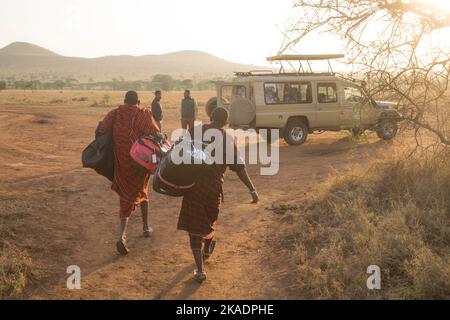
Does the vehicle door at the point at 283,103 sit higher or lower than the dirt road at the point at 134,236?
higher

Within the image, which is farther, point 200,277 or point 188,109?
point 188,109

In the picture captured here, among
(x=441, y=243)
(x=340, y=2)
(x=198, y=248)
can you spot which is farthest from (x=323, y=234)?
(x=340, y=2)

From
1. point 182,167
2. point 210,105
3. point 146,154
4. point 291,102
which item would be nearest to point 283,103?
point 291,102

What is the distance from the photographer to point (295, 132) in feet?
45.0

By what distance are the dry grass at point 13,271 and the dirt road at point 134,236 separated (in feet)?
0.42

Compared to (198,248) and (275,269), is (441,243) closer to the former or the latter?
(275,269)

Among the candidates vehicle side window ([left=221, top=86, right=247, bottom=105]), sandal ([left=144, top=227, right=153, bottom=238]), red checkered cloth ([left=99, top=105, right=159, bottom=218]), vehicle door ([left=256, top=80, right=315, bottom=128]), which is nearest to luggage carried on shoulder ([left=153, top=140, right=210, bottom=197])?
red checkered cloth ([left=99, top=105, right=159, bottom=218])

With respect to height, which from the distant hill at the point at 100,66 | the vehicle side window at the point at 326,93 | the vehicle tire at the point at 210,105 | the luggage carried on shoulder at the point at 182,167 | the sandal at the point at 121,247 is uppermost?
the distant hill at the point at 100,66

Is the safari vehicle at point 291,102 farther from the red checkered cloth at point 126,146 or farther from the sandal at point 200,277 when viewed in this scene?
the sandal at point 200,277

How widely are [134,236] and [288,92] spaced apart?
26.7ft

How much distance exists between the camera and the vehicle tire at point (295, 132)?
1358 centimetres

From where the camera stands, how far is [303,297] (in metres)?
4.58

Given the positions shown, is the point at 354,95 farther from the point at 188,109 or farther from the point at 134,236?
the point at 188,109

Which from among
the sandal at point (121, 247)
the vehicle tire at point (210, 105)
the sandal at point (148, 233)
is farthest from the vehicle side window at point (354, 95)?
the vehicle tire at point (210, 105)
